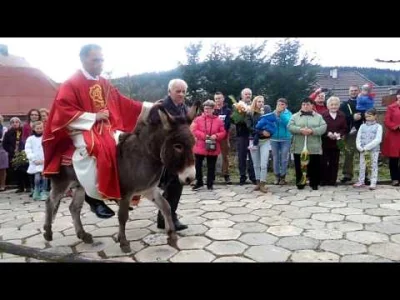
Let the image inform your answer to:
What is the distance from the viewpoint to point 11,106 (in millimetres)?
15812

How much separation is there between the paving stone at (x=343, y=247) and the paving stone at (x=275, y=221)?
0.88m

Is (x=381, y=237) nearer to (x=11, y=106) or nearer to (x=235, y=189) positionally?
(x=235, y=189)

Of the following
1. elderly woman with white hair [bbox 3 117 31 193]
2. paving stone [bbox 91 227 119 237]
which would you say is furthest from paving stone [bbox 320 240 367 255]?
elderly woman with white hair [bbox 3 117 31 193]

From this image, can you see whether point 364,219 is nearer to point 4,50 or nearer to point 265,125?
point 265,125

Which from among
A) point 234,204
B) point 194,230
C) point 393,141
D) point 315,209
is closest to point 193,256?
point 194,230

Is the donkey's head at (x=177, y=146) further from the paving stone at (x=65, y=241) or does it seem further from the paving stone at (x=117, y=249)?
the paving stone at (x=65, y=241)

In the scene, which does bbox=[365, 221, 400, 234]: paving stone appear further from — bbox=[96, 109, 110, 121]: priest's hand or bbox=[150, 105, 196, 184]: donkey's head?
bbox=[96, 109, 110, 121]: priest's hand

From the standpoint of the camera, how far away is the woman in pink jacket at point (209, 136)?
7.51 metres

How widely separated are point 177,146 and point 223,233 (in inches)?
63.9

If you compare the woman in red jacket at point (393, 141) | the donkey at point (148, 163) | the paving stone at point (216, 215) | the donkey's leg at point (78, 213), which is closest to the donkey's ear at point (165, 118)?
the donkey at point (148, 163)

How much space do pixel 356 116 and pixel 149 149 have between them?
5.56 meters

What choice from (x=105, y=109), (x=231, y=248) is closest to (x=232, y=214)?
(x=231, y=248)

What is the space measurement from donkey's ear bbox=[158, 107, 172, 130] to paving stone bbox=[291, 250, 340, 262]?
200cm

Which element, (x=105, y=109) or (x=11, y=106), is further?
(x=11, y=106)
